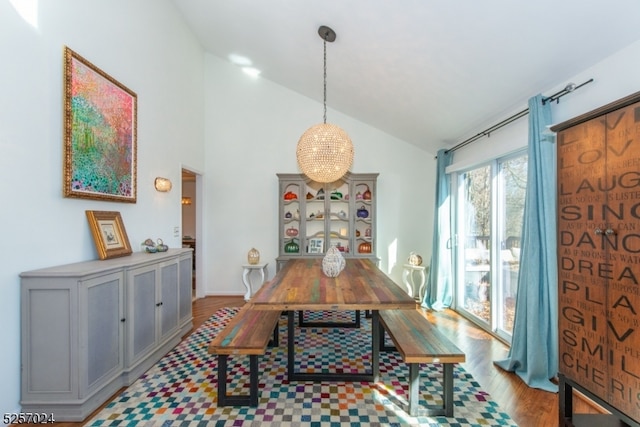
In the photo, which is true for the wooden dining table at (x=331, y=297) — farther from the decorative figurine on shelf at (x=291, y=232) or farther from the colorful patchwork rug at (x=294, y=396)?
the decorative figurine on shelf at (x=291, y=232)

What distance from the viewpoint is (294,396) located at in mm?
2102

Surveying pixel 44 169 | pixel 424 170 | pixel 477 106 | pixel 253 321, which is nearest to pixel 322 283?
pixel 253 321

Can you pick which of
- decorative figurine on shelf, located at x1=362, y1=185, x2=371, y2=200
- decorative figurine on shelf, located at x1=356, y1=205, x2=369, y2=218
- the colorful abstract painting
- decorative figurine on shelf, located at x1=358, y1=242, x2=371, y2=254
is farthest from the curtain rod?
the colorful abstract painting

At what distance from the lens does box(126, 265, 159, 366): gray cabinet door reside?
2.29 m

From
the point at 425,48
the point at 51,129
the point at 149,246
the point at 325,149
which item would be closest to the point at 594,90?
the point at 425,48

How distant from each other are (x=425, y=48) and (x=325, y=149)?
1176 millimetres

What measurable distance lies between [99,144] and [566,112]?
373cm

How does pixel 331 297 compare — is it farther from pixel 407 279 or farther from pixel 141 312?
pixel 407 279

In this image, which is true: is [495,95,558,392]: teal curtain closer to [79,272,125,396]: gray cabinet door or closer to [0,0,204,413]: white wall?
[79,272,125,396]: gray cabinet door

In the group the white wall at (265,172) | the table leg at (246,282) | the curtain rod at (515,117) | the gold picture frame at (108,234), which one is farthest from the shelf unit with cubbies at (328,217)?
the gold picture frame at (108,234)

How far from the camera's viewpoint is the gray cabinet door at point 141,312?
90.0 inches

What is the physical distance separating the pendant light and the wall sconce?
172 centimetres

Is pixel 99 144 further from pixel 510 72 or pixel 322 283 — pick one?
pixel 510 72

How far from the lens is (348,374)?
91.0 inches
